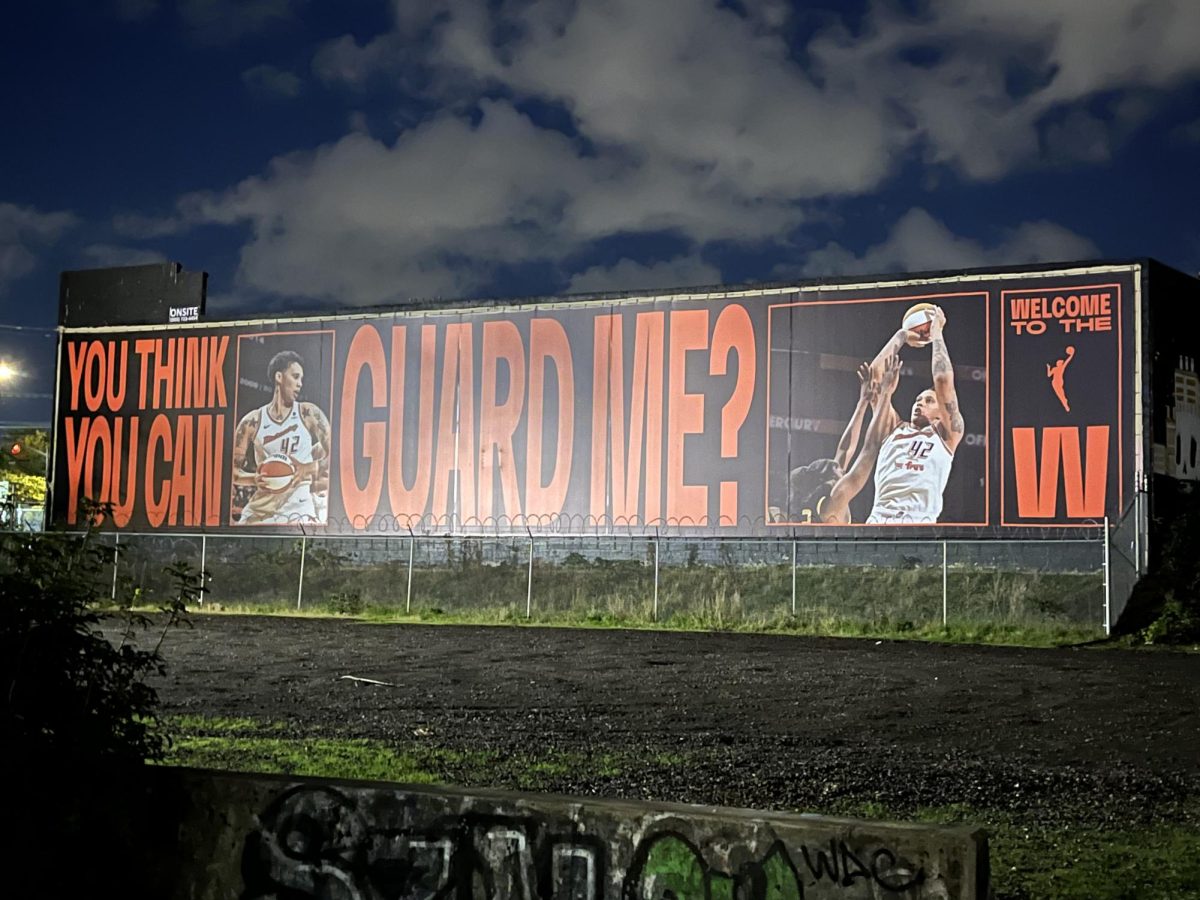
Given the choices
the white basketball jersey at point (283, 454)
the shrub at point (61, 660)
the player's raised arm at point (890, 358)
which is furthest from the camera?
the white basketball jersey at point (283, 454)

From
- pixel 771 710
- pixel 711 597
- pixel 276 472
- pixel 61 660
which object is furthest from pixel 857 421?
pixel 61 660

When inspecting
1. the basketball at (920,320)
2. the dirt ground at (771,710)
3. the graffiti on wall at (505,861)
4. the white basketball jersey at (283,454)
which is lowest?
the dirt ground at (771,710)

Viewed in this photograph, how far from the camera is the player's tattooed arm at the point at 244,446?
34781 millimetres

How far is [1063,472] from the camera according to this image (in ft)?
87.6

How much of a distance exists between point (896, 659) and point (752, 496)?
10014mm

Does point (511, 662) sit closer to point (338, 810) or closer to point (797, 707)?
point (797, 707)

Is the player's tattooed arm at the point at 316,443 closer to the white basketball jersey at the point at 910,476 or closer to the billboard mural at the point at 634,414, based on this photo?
the billboard mural at the point at 634,414

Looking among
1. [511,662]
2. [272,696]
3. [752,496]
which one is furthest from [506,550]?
[272,696]

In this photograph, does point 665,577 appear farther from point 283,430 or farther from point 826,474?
point 283,430

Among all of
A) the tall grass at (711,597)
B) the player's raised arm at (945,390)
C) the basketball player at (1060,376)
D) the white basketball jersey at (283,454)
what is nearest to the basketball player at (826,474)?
the player's raised arm at (945,390)

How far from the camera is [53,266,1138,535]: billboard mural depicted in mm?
27172

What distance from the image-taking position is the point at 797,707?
14.2m

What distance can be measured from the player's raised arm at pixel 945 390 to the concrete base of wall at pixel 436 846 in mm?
23942

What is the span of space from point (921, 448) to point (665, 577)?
25.7 feet
